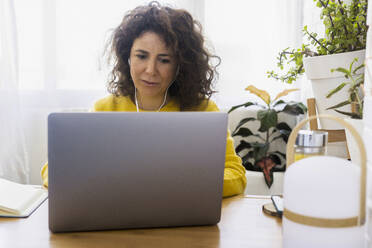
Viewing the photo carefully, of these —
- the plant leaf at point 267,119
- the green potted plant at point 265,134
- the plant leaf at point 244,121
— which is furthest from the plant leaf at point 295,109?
the plant leaf at point 244,121

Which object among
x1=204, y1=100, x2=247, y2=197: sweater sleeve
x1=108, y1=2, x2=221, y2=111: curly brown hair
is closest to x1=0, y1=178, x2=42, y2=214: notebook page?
x1=204, y1=100, x2=247, y2=197: sweater sleeve

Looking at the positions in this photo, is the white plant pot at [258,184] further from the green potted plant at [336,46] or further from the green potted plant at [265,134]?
the green potted plant at [336,46]

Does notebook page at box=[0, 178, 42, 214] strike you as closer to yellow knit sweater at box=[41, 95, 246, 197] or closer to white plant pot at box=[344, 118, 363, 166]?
yellow knit sweater at box=[41, 95, 246, 197]

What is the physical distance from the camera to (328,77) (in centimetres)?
135

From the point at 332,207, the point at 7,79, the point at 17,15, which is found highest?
the point at 17,15

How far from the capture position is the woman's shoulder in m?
1.74

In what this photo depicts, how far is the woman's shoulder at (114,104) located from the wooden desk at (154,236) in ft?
2.80

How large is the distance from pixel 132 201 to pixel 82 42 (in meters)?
2.20

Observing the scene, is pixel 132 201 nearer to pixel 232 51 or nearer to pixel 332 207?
pixel 332 207

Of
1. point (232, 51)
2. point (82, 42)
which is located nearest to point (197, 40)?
point (232, 51)

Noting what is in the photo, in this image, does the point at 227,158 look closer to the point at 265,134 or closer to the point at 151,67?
the point at 151,67

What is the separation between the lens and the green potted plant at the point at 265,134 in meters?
2.44

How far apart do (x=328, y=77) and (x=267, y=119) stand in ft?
3.56

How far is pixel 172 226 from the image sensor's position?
2.85ft
